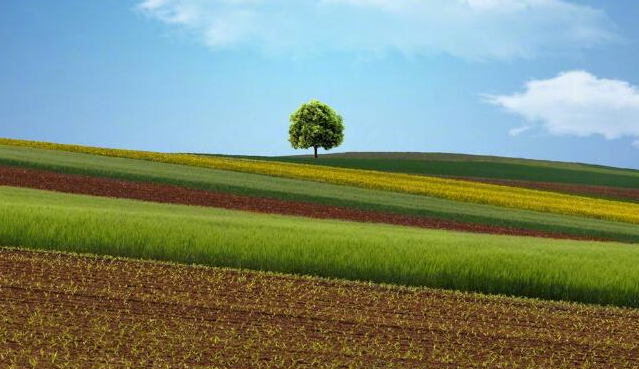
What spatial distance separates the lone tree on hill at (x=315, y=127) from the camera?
92062 millimetres

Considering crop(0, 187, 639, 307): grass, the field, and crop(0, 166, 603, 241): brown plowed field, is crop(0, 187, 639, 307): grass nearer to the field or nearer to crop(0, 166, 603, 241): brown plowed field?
the field

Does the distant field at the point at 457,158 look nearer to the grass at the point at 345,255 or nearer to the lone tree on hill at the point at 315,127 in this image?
the lone tree on hill at the point at 315,127

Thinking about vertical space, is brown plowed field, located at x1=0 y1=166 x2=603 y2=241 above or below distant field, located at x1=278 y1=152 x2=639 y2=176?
below

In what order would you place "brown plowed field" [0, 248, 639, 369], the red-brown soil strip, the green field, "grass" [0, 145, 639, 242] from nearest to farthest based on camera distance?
"brown plowed field" [0, 248, 639, 369] < "grass" [0, 145, 639, 242] < the red-brown soil strip < the green field

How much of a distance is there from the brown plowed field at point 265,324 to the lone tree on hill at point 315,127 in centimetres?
7713

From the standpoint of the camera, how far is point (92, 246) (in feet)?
54.6

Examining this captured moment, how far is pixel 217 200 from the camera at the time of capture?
33.2 metres

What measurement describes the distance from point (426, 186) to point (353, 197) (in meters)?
13.7

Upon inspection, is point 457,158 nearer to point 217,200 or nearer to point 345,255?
point 217,200

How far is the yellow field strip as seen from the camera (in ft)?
150

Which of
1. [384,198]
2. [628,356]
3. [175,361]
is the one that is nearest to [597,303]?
[628,356]

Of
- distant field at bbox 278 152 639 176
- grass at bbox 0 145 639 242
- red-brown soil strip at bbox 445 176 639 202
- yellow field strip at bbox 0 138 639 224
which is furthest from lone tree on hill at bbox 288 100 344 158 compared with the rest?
grass at bbox 0 145 639 242

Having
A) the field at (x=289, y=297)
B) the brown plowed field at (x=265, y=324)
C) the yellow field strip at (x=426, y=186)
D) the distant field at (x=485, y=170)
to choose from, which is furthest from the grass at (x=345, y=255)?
the distant field at (x=485, y=170)

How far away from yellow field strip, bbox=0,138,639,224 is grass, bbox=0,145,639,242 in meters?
2.59
